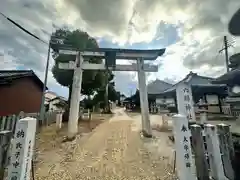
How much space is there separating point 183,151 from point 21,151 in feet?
11.0

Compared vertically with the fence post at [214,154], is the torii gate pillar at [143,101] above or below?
above

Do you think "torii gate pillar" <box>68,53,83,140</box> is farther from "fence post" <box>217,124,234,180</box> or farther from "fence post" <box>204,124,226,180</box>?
"fence post" <box>217,124,234,180</box>

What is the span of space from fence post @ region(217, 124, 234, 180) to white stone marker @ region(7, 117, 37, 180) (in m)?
4.43

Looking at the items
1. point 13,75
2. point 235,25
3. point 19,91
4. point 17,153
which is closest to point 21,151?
point 17,153

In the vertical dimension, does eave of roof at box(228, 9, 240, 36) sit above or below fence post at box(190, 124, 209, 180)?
above

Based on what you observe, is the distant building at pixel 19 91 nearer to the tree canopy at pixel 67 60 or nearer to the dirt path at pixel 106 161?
the tree canopy at pixel 67 60

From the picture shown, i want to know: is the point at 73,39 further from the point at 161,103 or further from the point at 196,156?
the point at 161,103

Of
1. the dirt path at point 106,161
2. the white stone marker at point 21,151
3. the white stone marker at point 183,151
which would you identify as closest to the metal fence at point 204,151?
the white stone marker at point 183,151

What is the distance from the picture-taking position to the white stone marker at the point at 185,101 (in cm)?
386

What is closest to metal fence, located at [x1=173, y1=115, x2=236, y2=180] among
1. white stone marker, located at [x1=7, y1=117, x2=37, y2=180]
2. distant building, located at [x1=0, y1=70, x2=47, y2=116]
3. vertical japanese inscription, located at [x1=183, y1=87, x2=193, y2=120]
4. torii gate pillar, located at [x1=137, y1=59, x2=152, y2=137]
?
vertical japanese inscription, located at [x1=183, y1=87, x2=193, y2=120]

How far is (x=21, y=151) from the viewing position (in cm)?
304

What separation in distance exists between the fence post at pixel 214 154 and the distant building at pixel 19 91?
13431 mm

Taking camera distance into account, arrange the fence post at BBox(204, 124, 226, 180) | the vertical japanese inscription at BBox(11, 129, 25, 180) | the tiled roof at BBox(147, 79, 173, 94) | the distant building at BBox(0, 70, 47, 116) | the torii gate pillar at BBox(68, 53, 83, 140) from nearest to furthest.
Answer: the vertical japanese inscription at BBox(11, 129, 25, 180), the fence post at BBox(204, 124, 226, 180), the torii gate pillar at BBox(68, 53, 83, 140), the distant building at BBox(0, 70, 47, 116), the tiled roof at BBox(147, 79, 173, 94)

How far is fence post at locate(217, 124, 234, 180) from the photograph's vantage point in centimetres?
355
